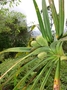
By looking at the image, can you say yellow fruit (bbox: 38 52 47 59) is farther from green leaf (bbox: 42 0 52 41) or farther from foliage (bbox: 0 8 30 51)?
foliage (bbox: 0 8 30 51)

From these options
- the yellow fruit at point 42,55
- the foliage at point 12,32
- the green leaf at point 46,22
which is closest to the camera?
the yellow fruit at point 42,55

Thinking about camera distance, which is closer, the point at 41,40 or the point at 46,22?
the point at 41,40

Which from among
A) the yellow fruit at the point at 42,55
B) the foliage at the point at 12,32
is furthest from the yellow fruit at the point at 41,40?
the foliage at the point at 12,32

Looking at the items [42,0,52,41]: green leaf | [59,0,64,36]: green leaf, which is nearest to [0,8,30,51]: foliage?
[42,0,52,41]: green leaf

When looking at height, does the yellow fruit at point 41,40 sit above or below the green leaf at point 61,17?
below

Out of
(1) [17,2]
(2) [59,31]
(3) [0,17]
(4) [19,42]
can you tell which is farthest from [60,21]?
(4) [19,42]

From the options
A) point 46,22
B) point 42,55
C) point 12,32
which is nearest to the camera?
point 42,55

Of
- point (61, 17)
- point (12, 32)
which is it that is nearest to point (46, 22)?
point (61, 17)

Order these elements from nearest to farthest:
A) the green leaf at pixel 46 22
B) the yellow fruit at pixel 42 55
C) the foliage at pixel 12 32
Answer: the yellow fruit at pixel 42 55 → the green leaf at pixel 46 22 → the foliage at pixel 12 32

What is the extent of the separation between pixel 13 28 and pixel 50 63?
669 cm

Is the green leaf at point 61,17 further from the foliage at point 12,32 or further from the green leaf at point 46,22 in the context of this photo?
the foliage at point 12,32

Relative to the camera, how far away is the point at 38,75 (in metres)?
1.11

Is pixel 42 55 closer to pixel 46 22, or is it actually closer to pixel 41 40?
pixel 41 40

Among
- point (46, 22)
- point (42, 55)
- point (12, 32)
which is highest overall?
point (12, 32)
